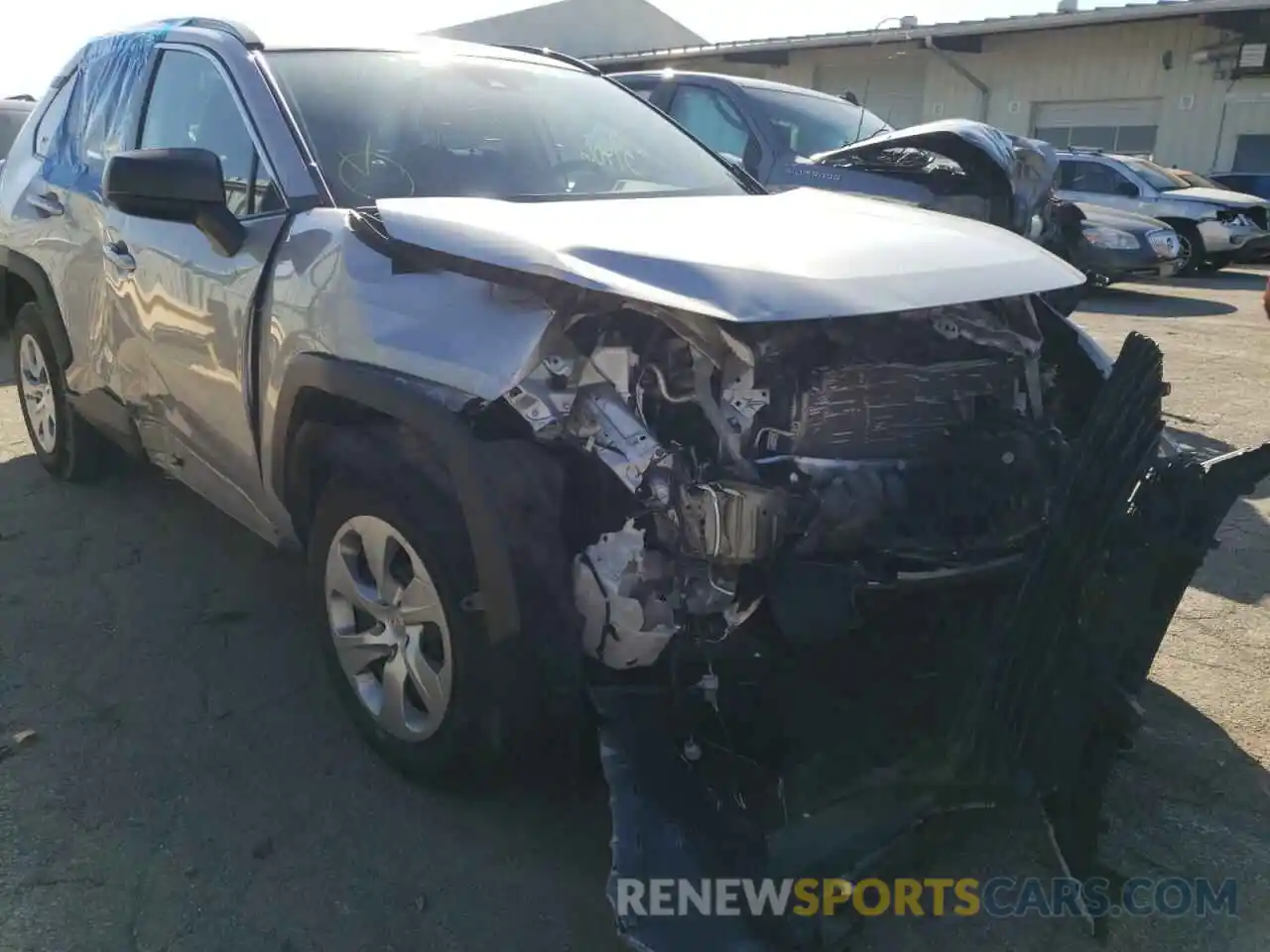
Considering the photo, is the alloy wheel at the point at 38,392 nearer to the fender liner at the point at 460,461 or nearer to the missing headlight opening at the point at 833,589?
the fender liner at the point at 460,461

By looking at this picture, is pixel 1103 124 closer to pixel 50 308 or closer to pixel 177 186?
pixel 50 308

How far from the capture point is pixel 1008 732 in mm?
2143

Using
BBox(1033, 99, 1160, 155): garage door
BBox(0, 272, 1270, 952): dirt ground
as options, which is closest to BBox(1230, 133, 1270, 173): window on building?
BBox(1033, 99, 1160, 155): garage door

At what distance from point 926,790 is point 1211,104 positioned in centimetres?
2317

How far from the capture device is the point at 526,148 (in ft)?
11.1

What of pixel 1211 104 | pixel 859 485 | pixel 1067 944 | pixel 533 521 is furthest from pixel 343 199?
pixel 1211 104

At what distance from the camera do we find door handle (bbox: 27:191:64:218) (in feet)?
14.1

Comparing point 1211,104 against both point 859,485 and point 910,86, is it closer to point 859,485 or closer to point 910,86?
point 910,86

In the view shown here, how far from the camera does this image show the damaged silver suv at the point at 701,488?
2086 mm

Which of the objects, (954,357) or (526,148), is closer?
(954,357)

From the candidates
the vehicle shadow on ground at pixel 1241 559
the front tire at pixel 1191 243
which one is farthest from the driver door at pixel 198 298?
the front tire at pixel 1191 243

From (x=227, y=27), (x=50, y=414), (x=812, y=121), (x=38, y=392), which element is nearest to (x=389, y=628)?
(x=227, y=27)

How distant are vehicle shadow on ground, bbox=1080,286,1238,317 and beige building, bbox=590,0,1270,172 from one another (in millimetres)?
9389

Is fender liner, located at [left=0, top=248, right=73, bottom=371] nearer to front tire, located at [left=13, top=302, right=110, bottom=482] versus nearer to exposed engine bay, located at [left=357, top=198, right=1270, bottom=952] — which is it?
front tire, located at [left=13, top=302, right=110, bottom=482]
